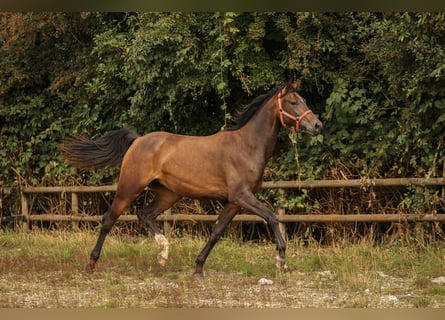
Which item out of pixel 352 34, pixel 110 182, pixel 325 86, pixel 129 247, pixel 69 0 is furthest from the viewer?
pixel 110 182

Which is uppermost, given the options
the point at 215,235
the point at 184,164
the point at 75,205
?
the point at 184,164

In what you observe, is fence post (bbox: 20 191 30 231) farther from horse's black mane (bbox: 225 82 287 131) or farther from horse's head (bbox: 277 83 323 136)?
horse's head (bbox: 277 83 323 136)

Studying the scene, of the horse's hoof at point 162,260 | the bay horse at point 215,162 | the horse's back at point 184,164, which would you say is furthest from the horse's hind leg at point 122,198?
the horse's hoof at point 162,260

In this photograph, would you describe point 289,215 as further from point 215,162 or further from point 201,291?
point 201,291

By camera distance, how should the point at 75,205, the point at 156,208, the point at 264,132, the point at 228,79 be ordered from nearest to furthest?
the point at 264,132, the point at 156,208, the point at 228,79, the point at 75,205

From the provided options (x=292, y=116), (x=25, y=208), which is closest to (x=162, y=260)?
(x=292, y=116)

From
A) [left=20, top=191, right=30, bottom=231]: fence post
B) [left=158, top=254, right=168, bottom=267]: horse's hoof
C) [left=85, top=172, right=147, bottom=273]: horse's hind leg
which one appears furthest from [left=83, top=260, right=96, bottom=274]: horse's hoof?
[left=20, top=191, right=30, bottom=231]: fence post

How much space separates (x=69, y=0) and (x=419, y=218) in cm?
820

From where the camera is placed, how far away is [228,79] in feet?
34.1

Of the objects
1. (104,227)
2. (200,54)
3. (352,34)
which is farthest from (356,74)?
(104,227)

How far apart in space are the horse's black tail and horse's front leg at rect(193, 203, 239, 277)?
5.10 feet

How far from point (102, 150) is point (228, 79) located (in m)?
3.30

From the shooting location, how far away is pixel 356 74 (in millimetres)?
9750

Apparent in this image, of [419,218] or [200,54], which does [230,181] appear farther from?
[200,54]
